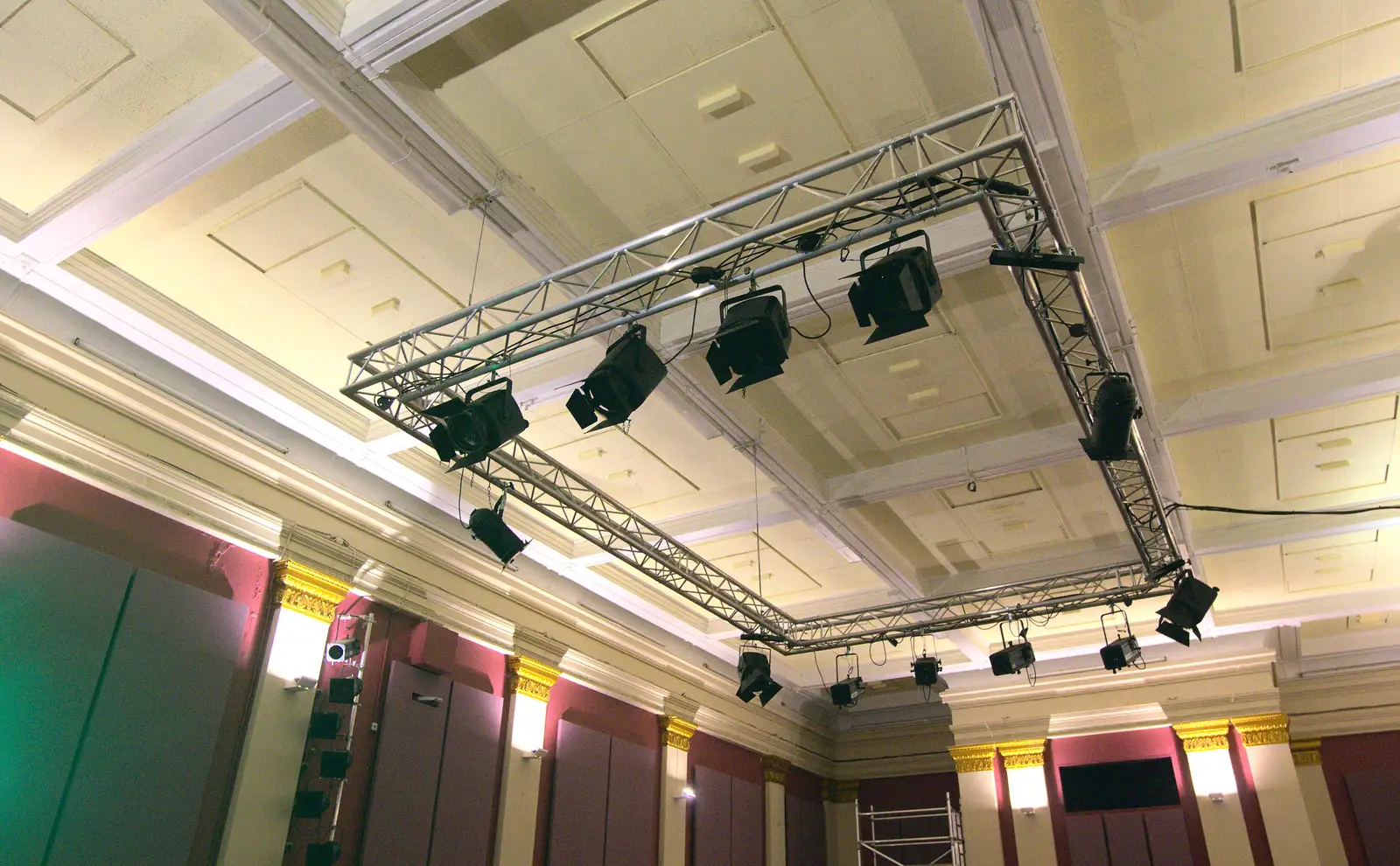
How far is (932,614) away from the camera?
36.3 feet

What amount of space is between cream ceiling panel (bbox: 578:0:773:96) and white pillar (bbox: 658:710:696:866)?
25.1ft

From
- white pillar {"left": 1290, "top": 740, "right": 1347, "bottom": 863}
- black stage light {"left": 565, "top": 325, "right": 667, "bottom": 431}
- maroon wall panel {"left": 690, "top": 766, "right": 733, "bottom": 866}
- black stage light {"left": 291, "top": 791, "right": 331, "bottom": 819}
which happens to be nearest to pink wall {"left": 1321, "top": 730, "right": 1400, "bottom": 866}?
white pillar {"left": 1290, "top": 740, "right": 1347, "bottom": 863}

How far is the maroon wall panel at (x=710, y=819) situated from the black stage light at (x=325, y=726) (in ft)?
16.9

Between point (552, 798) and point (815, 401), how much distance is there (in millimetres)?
4454

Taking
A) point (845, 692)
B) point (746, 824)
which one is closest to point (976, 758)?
point (845, 692)

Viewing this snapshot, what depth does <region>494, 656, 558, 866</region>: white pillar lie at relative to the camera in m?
8.11

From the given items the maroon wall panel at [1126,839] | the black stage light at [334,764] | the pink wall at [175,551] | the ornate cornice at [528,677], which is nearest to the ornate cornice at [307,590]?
the pink wall at [175,551]

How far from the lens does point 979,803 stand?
1194cm

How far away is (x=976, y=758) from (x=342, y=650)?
851 cm

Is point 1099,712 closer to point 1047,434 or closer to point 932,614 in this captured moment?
point 932,614

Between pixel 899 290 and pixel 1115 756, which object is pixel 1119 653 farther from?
pixel 899 290

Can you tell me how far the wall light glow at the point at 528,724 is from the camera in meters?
8.49

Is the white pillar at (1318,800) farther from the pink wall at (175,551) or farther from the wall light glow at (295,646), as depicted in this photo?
the pink wall at (175,551)

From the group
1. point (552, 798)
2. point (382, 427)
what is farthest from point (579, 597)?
point (382, 427)
